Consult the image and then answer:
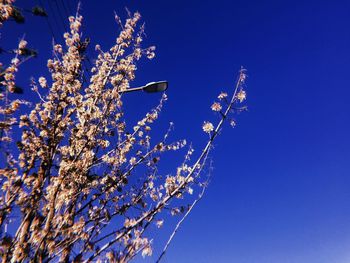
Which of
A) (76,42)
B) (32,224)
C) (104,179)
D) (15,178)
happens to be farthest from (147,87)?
(32,224)

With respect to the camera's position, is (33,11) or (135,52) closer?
(135,52)

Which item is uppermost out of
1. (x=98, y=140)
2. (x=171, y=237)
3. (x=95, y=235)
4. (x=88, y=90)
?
(x=88, y=90)

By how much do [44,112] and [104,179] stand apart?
67.1 inches

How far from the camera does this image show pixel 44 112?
5965 millimetres

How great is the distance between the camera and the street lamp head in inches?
280

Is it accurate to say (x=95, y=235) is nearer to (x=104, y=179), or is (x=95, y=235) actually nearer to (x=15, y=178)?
(x=104, y=179)

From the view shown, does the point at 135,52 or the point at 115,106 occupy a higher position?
the point at 135,52

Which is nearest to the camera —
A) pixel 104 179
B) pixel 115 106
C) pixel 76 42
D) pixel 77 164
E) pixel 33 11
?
pixel 77 164

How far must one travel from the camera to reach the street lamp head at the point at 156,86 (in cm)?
711

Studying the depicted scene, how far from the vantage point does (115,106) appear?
20.6 ft

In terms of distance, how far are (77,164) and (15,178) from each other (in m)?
1.12

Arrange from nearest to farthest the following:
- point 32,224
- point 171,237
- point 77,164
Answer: point 171,237 < point 32,224 < point 77,164

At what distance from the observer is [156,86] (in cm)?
720

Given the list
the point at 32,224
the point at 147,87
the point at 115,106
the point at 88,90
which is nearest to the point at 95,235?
the point at 32,224
